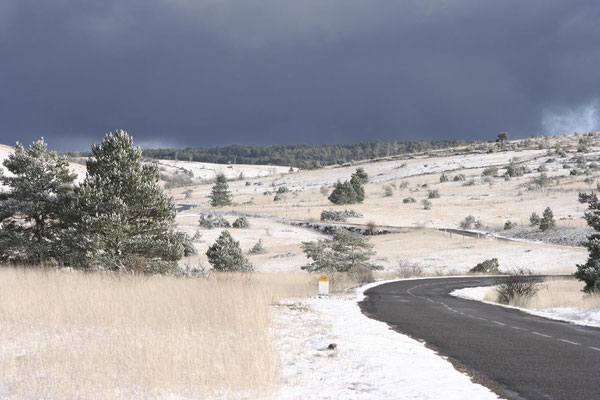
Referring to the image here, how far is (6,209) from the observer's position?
2688 cm

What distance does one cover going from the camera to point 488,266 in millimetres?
50781

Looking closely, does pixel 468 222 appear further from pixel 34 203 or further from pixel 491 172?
pixel 34 203

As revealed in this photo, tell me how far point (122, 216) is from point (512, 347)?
19284mm

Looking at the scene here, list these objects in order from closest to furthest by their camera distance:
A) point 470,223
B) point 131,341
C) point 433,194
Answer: point 131,341
point 470,223
point 433,194

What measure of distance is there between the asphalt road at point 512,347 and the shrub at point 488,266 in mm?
32388

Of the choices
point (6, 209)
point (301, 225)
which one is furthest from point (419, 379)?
point (301, 225)

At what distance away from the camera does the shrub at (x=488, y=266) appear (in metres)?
50.7

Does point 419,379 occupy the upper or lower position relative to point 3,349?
lower

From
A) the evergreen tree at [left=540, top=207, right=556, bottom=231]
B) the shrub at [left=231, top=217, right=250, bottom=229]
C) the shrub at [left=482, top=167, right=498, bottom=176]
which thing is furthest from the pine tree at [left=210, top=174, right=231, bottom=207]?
the evergreen tree at [left=540, top=207, right=556, bottom=231]

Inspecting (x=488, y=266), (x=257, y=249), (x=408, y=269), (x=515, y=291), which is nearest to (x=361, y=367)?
(x=515, y=291)

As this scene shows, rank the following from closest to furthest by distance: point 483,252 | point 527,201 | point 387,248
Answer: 1. point 483,252
2. point 387,248
3. point 527,201

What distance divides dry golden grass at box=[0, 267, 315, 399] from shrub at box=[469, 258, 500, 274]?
41893mm

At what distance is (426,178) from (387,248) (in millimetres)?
76008

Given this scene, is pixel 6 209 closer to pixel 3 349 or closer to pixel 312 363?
pixel 3 349
